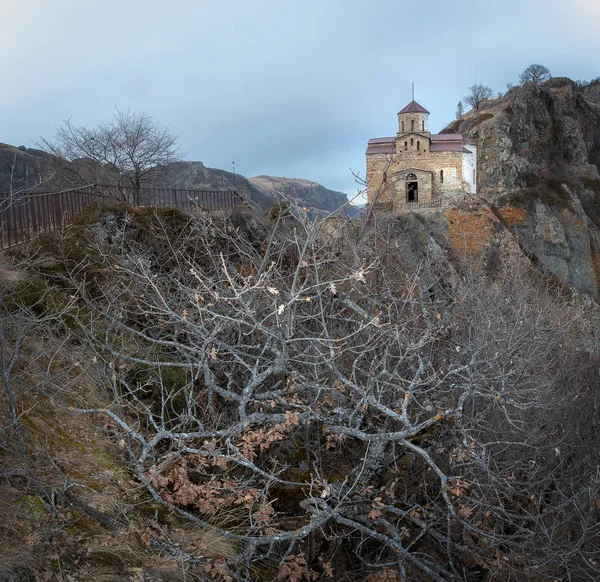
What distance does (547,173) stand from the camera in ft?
156

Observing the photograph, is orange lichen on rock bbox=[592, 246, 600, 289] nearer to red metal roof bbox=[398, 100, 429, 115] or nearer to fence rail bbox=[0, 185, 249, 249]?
red metal roof bbox=[398, 100, 429, 115]

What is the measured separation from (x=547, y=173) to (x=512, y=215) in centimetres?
1162

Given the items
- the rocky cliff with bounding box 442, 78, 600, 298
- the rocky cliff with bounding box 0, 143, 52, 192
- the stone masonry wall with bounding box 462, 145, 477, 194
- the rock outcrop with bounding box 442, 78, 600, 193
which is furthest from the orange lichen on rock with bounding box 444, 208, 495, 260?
the rocky cliff with bounding box 0, 143, 52, 192

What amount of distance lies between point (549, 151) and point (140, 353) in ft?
170

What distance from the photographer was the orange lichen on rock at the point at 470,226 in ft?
111

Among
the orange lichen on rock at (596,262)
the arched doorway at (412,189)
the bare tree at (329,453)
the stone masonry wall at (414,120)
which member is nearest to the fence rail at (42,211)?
the bare tree at (329,453)

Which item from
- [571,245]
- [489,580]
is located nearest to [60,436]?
[489,580]

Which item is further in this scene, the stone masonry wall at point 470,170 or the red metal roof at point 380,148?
the red metal roof at point 380,148

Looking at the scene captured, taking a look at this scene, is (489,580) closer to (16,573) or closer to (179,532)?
(179,532)

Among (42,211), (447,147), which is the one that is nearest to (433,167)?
A: (447,147)

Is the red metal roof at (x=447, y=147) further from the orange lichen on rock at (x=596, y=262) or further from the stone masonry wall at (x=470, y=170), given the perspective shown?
the orange lichen on rock at (x=596, y=262)

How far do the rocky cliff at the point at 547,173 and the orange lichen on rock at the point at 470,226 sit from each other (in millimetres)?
3056

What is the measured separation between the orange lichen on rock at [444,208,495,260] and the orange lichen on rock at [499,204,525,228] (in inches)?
103

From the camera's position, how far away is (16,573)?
3.58m
